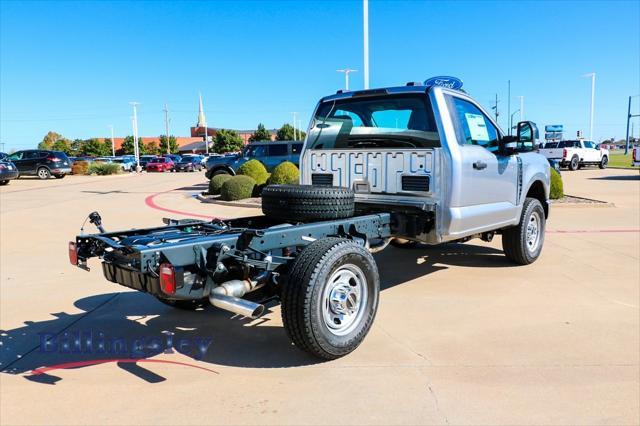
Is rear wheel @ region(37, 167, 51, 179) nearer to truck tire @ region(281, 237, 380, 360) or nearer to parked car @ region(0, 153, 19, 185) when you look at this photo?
parked car @ region(0, 153, 19, 185)

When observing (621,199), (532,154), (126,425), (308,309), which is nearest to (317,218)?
(308,309)

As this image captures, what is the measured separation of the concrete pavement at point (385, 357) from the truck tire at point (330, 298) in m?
0.20

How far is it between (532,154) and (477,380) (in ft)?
13.2

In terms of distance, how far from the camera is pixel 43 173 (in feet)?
93.5

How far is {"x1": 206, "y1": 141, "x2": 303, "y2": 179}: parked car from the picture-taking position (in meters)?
19.7

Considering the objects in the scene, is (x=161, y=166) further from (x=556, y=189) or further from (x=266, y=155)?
(x=556, y=189)

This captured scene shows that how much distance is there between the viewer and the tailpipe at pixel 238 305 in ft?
10.7

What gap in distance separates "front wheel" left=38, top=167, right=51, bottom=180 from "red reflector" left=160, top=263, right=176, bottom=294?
29.0m

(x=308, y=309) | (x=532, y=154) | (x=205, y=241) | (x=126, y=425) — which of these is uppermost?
(x=532, y=154)

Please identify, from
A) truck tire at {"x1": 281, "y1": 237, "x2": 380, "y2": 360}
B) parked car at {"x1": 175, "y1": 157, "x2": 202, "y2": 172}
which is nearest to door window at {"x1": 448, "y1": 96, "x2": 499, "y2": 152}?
truck tire at {"x1": 281, "y1": 237, "x2": 380, "y2": 360}

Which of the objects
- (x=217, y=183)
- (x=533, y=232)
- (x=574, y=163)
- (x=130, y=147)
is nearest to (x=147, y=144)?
(x=130, y=147)

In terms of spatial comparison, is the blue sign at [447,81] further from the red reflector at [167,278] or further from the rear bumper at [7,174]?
the rear bumper at [7,174]

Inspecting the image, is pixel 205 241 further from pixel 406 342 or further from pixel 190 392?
pixel 406 342

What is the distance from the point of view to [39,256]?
24.2 feet
